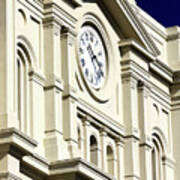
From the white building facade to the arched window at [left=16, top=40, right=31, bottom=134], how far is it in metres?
0.03

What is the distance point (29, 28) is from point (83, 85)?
3.77 metres

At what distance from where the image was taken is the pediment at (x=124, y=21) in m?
→ 61.2

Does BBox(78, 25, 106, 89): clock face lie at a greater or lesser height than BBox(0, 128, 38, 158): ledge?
greater

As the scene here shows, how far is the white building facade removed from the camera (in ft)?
176

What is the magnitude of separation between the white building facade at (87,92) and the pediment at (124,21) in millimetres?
36

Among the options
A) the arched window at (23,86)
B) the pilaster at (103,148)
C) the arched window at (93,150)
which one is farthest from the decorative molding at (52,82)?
the pilaster at (103,148)

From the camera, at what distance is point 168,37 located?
66625 millimetres

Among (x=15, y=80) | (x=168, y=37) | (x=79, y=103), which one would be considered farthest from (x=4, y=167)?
(x=168, y=37)

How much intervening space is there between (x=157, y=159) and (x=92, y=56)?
6.06m

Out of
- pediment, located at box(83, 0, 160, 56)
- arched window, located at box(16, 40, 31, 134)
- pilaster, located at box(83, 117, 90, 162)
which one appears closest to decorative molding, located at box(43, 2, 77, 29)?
arched window, located at box(16, 40, 31, 134)

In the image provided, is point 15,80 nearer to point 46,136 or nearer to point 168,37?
point 46,136

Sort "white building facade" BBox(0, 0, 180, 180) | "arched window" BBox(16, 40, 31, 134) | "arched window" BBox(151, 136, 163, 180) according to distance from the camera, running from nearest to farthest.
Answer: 1. "white building facade" BBox(0, 0, 180, 180)
2. "arched window" BBox(16, 40, 31, 134)
3. "arched window" BBox(151, 136, 163, 180)

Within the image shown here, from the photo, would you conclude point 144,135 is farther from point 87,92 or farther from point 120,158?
point 87,92

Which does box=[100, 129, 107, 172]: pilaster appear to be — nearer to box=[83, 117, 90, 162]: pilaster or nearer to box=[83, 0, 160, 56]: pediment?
box=[83, 117, 90, 162]: pilaster
